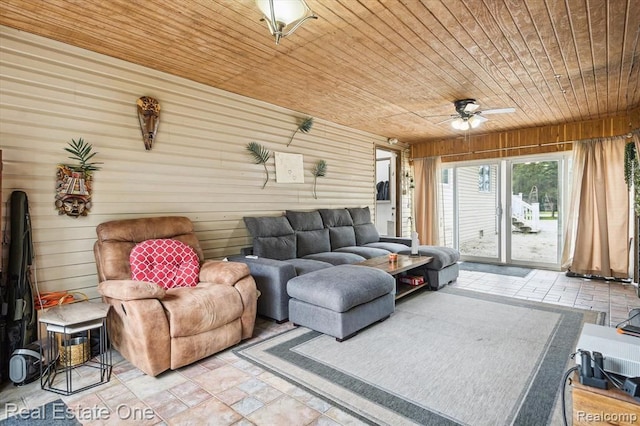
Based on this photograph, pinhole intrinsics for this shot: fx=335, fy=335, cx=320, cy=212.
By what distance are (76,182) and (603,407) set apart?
3747mm

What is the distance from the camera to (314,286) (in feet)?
10.1

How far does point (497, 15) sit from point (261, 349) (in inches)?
126

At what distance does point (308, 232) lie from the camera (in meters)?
4.71

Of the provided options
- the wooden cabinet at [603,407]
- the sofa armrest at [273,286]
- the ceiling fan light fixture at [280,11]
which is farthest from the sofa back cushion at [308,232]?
the wooden cabinet at [603,407]

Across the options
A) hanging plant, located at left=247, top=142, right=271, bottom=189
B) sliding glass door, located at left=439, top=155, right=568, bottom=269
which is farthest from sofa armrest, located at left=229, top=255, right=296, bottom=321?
sliding glass door, located at left=439, top=155, right=568, bottom=269

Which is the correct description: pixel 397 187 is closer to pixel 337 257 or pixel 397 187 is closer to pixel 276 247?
pixel 337 257

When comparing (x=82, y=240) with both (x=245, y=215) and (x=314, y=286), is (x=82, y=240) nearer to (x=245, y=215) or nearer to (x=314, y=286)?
(x=245, y=215)

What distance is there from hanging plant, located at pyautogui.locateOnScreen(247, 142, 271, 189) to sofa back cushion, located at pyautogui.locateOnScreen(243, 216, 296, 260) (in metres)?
0.63

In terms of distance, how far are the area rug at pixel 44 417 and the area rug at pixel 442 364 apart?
3.72 ft

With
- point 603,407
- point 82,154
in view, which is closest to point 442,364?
point 603,407

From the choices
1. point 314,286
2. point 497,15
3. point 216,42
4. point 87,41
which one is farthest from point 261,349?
point 497,15

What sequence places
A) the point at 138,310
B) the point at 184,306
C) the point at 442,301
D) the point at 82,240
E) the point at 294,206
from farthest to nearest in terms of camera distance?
the point at 294,206 → the point at 442,301 → the point at 82,240 → the point at 184,306 → the point at 138,310

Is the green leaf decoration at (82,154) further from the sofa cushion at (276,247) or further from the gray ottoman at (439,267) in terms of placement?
the gray ottoman at (439,267)

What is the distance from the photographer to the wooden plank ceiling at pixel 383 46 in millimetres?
2389
